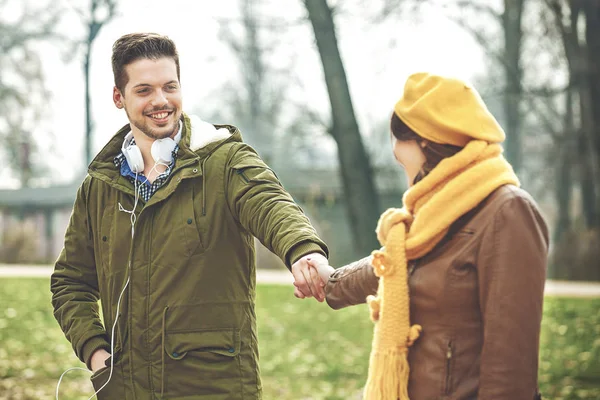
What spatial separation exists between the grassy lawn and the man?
17.1 feet

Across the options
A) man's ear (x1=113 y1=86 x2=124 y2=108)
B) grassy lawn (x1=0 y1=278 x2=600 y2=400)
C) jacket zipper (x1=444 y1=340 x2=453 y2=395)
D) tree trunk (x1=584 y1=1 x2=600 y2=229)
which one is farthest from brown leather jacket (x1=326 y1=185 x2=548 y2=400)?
tree trunk (x1=584 y1=1 x2=600 y2=229)

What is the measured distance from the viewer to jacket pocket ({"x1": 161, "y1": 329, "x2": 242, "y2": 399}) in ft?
11.3

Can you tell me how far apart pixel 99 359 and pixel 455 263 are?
169 centimetres

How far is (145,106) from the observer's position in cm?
373

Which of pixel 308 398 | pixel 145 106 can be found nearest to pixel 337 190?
pixel 308 398

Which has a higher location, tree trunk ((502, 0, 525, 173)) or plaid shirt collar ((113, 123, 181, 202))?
tree trunk ((502, 0, 525, 173))

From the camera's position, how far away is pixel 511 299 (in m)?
2.58

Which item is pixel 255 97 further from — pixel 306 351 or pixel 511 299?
pixel 511 299

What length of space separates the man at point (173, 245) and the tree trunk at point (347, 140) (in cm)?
1282

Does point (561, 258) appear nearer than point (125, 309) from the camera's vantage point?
No

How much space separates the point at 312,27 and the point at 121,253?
44.2ft

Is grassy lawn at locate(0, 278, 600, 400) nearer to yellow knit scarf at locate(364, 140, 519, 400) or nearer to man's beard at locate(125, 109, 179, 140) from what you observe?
man's beard at locate(125, 109, 179, 140)

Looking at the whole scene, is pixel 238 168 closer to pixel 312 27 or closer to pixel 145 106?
pixel 145 106

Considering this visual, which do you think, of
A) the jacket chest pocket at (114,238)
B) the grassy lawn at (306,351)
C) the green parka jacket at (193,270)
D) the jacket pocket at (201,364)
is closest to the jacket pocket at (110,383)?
the green parka jacket at (193,270)
